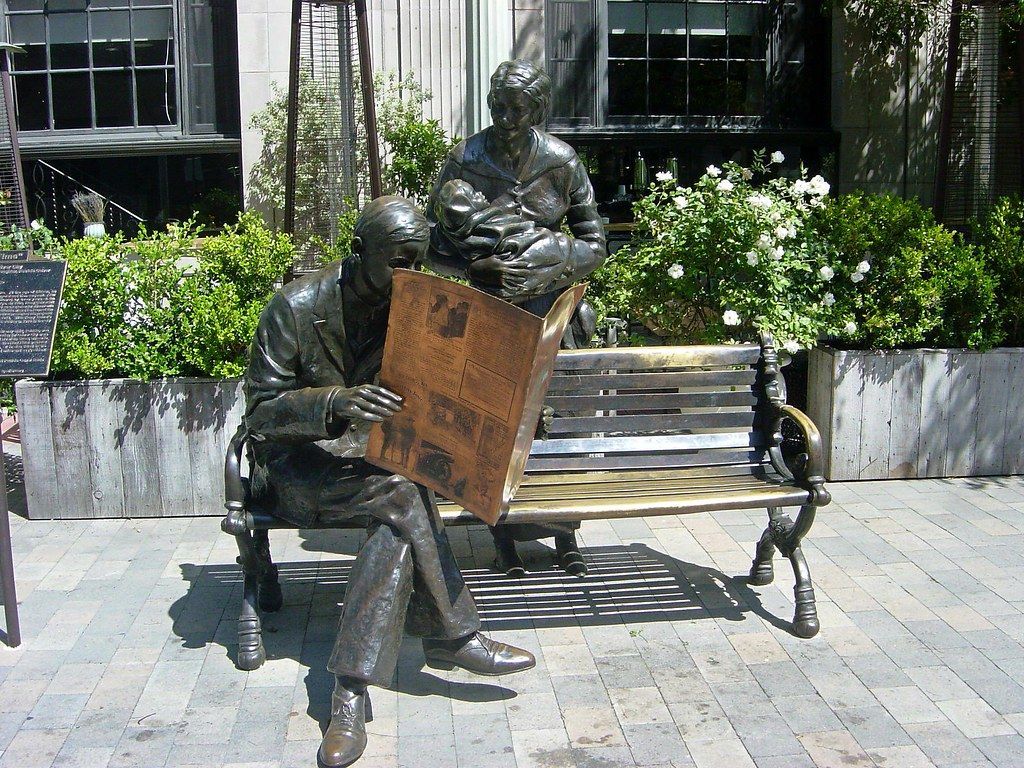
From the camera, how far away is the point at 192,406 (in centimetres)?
604

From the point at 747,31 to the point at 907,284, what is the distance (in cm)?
411

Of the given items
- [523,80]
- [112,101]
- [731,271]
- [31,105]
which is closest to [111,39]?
[112,101]

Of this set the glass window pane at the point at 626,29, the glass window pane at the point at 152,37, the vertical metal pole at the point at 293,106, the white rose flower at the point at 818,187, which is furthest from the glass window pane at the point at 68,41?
the white rose flower at the point at 818,187

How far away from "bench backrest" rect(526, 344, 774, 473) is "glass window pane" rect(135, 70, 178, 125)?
615 cm

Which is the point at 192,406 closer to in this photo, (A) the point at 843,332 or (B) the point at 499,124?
(B) the point at 499,124

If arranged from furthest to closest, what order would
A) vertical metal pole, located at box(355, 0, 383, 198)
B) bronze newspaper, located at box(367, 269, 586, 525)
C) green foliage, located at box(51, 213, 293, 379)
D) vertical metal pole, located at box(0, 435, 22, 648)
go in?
1. vertical metal pole, located at box(355, 0, 383, 198)
2. green foliage, located at box(51, 213, 293, 379)
3. vertical metal pole, located at box(0, 435, 22, 648)
4. bronze newspaper, located at box(367, 269, 586, 525)

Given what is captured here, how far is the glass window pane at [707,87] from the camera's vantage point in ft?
32.0

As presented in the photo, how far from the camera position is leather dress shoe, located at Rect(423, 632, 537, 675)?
4.06m

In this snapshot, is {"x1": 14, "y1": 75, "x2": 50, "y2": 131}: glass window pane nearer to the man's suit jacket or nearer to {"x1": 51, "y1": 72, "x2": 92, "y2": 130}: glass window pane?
{"x1": 51, "y1": 72, "x2": 92, "y2": 130}: glass window pane

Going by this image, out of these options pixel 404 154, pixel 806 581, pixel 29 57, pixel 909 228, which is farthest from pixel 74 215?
pixel 806 581

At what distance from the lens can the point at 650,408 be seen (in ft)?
15.9

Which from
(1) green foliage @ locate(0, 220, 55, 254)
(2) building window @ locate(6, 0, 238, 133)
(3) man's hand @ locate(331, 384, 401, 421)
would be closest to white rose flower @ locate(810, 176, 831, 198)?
(3) man's hand @ locate(331, 384, 401, 421)

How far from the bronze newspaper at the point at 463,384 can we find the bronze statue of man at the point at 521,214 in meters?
1.10

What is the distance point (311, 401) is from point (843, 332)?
367cm
